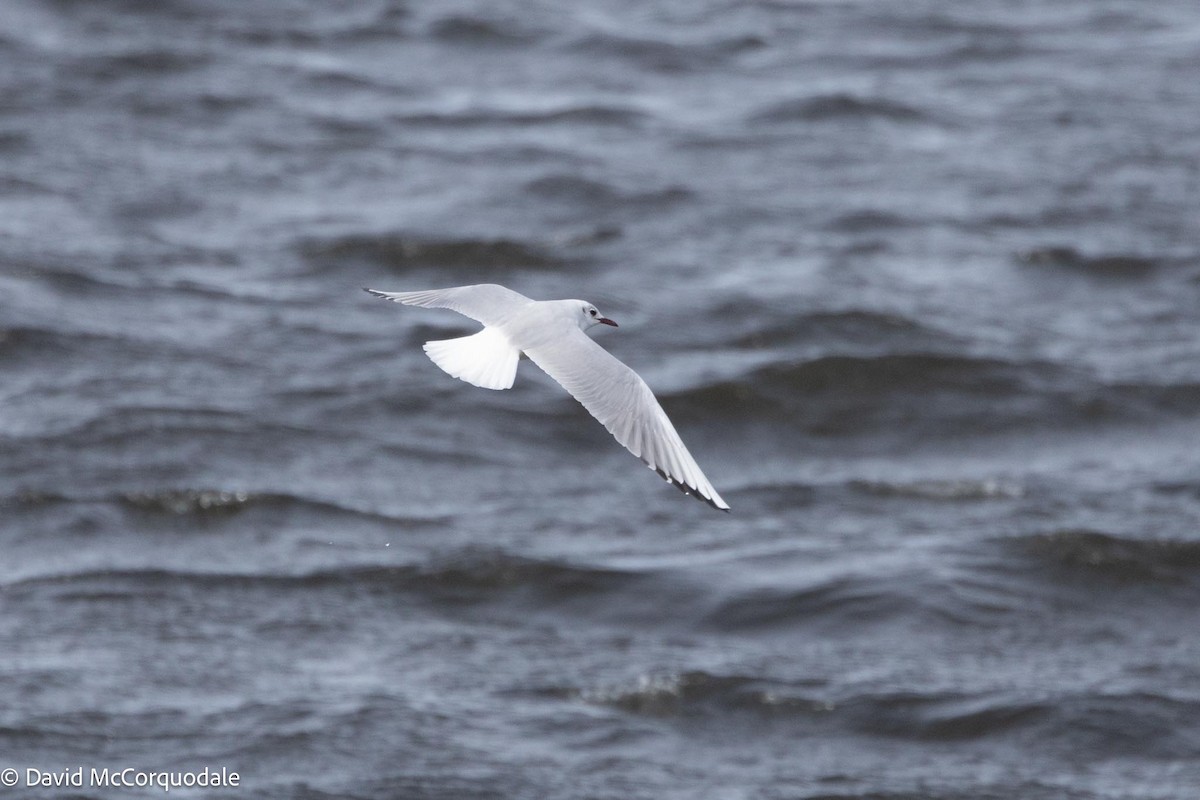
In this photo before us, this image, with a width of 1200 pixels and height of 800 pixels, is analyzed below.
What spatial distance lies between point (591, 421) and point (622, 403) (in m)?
3.99

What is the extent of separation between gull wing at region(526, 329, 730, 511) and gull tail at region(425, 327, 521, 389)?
0.10 metres

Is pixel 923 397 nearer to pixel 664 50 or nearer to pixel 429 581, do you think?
pixel 429 581

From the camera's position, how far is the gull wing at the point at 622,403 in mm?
5230

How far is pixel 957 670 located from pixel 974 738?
19.9 inches

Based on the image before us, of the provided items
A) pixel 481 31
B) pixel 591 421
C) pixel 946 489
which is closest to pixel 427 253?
pixel 591 421

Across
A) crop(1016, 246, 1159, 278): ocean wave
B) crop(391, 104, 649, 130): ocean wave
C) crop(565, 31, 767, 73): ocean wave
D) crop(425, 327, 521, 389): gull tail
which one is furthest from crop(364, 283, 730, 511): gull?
crop(565, 31, 767, 73): ocean wave

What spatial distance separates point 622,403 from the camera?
536 centimetres

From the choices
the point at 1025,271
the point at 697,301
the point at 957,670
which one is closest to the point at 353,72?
the point at 697,301

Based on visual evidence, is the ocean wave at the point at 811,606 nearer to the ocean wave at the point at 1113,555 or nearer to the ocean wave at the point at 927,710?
the ocean wave at the point at 927,710

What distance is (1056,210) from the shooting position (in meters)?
11.8

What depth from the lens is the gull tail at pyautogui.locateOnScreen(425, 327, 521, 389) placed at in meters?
5.20

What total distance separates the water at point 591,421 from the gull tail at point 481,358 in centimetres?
185

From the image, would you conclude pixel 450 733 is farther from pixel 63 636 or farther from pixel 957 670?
pixel 957 670

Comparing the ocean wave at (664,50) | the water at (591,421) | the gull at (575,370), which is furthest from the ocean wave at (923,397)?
the ocean wave at (664,50)
